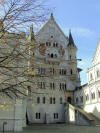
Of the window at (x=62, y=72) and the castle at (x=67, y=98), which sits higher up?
the window at (x=62, y=72)

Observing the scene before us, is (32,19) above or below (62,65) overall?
below

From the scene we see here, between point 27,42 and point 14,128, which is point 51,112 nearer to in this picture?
point 14,128

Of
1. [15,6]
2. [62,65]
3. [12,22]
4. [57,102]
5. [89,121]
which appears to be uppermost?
[62,65]

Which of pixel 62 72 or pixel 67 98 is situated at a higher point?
pixel 62 72

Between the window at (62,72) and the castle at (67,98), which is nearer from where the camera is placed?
the castle at (67,98)

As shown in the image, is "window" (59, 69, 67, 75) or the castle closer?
the castle

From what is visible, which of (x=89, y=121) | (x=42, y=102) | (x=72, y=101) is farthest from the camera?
(x=72, y=101)

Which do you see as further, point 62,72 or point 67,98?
point 62,72

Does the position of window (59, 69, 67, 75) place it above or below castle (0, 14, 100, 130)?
above

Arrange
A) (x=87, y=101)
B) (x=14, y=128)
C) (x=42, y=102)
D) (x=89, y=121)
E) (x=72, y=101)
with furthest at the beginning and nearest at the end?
(x=72, y=101) → (x=42, y=102) → (x=87, y=101) → (x=89, y=121) → (x=14, y=128)

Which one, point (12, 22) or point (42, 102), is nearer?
point (12, 22)

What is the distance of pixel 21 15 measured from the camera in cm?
858

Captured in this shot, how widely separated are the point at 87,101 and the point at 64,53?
15.6 m

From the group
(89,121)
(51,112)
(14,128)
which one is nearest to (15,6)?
(14,128)
